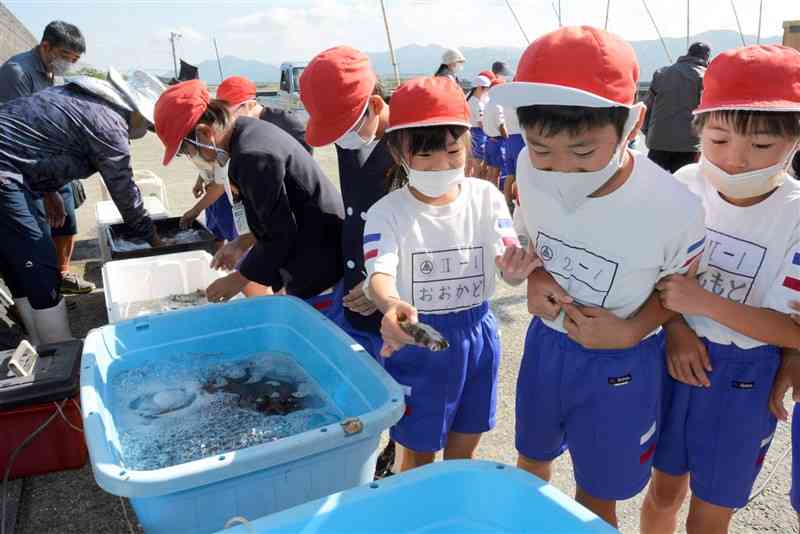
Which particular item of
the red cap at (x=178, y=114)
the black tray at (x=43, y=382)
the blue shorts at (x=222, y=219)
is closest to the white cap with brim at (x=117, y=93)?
the blue shorts at (x=222, y=219)

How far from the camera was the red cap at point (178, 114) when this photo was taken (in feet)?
7.20

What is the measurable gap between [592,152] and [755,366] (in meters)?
0.67

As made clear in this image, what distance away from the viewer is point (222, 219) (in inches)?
137

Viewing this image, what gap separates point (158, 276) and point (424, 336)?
2.43 m

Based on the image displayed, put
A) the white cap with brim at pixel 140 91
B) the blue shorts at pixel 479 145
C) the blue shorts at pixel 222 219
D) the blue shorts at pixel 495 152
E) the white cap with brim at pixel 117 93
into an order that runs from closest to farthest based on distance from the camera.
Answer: the white cap with brim at pixel 117 93
the white cap with brim at pixel 140 91
the blue shorts at pixel 222 219
the blue shorts at pixel 495 152
the blue shorts at pixel 479 145

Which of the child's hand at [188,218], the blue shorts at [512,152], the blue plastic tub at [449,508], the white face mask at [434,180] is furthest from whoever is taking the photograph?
the blue shorts at [512,152]

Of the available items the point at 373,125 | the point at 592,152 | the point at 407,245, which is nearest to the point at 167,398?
the point at 407,245

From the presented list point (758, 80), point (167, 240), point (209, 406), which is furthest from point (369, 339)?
point (167, 240)

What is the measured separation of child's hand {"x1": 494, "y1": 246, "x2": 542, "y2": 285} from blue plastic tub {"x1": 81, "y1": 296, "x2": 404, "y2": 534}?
0.40m

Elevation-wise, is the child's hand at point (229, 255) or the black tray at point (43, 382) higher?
the child's hand at point (229, 255)

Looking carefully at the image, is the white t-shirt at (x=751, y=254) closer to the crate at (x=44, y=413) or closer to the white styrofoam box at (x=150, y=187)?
the crate at (x=44, y=413)

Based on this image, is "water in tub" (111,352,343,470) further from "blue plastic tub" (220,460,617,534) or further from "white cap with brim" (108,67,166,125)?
"white cap with brim" (108,67,166,125)

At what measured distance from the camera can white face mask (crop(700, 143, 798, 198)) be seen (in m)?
1.23

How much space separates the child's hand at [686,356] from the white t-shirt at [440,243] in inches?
17.7
